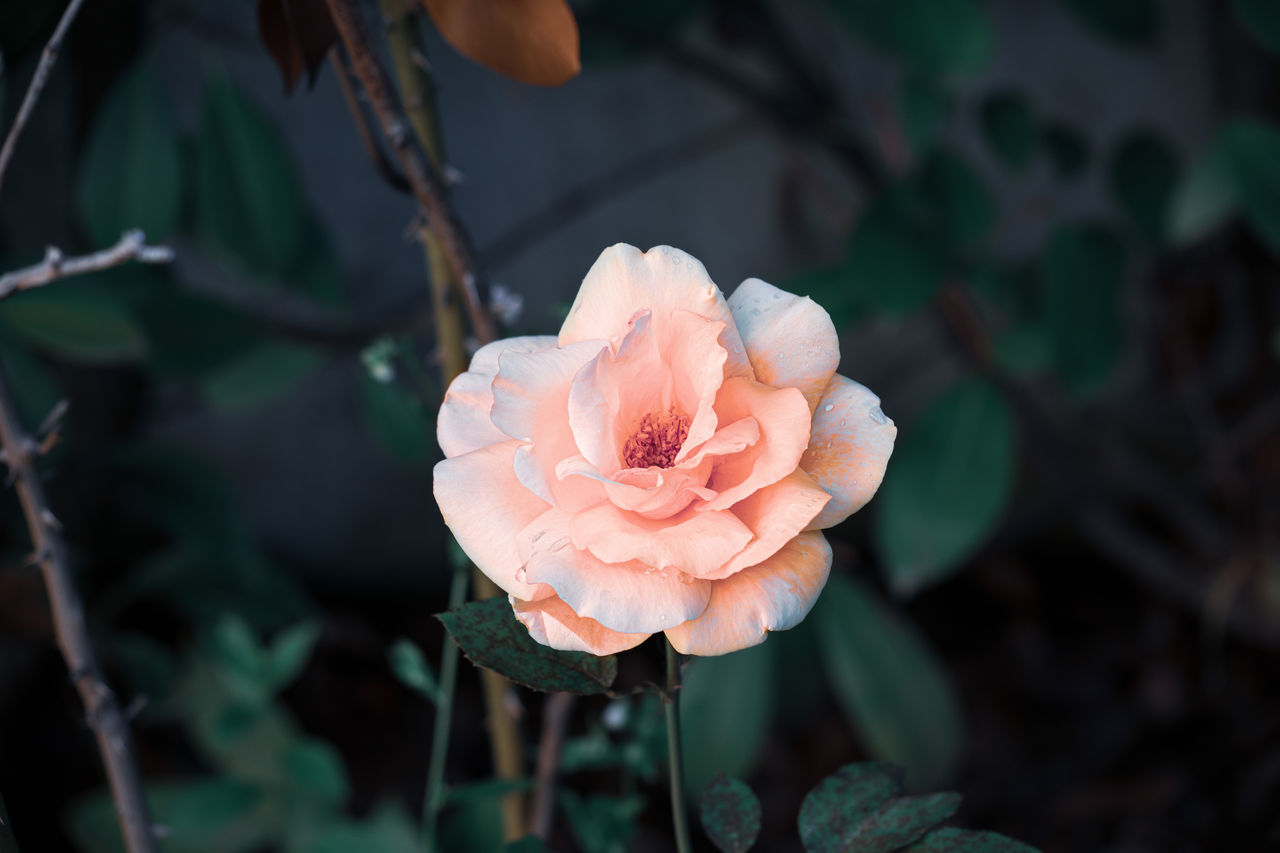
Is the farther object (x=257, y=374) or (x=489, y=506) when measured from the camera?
(x=257, y=374)

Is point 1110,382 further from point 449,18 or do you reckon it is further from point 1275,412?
point 449,18

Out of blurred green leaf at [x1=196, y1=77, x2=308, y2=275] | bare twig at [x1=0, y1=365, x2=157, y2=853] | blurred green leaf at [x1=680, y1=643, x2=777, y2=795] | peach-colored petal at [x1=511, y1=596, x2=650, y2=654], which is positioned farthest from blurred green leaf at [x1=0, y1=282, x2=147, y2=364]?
peach-colored petal at [x1=511, y1=596, x2=650, y2=654]

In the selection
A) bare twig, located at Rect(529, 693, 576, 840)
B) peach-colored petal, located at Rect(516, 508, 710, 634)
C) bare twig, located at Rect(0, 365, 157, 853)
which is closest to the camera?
peach-colored petal, located at Rect(516, 508, 710, 634)

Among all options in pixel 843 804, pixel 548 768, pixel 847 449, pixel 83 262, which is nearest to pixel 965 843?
pixel 843 804

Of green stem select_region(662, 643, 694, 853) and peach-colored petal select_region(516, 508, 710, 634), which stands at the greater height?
peach-colored petal select_region(516, 508, 710, 634)

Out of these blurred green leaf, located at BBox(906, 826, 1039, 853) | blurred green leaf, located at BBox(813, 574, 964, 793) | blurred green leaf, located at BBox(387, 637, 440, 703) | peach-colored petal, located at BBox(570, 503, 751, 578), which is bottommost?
blurred green leaf, located at BBox(813, 574, 964, 793)

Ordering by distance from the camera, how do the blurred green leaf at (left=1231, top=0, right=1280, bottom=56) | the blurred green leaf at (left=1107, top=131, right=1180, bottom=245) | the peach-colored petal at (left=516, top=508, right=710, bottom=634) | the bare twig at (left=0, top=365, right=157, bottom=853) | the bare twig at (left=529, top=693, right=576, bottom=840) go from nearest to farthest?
the peach-colored petal at (left=516, top=508, right=710, bottom=634)
the bare twig at (left=0, top=365, right=157, bottom=853)
the bare twig at (left=529, top=693, right=576, bottom=840)
the blurred green leaf at (left=1231, top=0, right=1280, bottom=56)
the blurred green leaf at (left=1107, top=131, right=1180, bottom=245)

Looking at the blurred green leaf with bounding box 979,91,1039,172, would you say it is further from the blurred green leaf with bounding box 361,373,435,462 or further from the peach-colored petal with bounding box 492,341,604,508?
the peach-colored petal with bounding box 492,341,604,508

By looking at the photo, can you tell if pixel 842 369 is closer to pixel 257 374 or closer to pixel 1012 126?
pixel 1012 126
